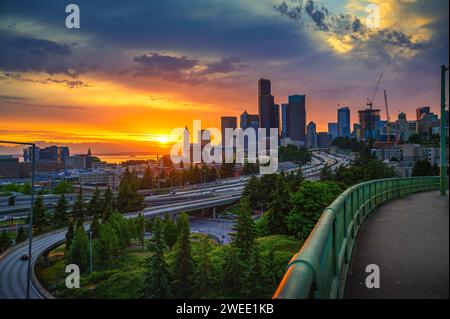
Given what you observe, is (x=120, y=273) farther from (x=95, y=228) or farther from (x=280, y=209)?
(x=280, y=209)

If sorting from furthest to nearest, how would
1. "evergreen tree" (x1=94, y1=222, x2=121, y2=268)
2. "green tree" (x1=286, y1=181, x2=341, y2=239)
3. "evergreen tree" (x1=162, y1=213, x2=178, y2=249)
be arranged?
"evergreen tree" (x1=162, y1=213, x2=178, y2=249) < "evergreen tree" (x1=94, y1=222, x2=121, y2=268) < "green tree" (x1=286, y1=181, x2=341, y2=239)

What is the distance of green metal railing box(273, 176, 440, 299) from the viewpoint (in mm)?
2164

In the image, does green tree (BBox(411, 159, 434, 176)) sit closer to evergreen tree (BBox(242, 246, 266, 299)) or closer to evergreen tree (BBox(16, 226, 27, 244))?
evergreen tree (BBox(242, 246, 266, 299))

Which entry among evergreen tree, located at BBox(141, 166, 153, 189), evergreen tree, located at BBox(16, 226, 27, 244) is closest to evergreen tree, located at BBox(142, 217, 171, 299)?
evergreen tree, located at BBox(16, 226, 27, 244)

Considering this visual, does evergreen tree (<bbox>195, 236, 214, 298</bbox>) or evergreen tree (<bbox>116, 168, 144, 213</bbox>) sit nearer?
evergreen tree (<bbox>195, 236, 214, 298</bbox>)

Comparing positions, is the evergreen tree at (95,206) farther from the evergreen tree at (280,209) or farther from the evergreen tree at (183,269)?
the evergreen tree at (183,269)

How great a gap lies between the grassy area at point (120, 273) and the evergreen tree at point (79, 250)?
1194 mm

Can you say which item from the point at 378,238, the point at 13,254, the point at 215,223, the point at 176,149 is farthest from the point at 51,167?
the point at 378,238

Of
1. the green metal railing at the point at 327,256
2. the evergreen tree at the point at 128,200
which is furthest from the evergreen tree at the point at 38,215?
the green metal railing at the point at 327,256

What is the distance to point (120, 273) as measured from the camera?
90.3ft

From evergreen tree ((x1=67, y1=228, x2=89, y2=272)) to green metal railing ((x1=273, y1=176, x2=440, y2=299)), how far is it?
25.2m

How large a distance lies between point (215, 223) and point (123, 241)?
21.7 metres

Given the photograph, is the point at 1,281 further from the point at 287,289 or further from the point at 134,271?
the point at 287,289
